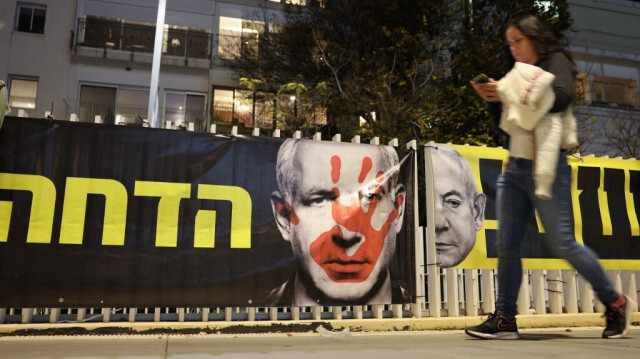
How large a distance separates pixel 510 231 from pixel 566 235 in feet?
1.02

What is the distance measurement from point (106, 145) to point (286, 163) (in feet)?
5.39

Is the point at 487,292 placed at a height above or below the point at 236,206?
below

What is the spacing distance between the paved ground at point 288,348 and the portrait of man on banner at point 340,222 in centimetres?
79

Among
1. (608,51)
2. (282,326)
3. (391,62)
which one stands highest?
(608,51)

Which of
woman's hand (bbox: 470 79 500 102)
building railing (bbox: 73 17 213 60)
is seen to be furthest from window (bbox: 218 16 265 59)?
woman's hand (bbox: 470 79 500 102)

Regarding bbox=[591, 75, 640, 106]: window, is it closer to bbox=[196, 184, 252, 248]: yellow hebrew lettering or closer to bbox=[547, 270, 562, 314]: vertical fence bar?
bbox=[547, 270, 562, 314]: vertical fence bar

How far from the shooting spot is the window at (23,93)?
1723cm

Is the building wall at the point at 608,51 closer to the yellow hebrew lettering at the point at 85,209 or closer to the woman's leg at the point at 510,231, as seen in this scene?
the woman's leg at the point at 510,231

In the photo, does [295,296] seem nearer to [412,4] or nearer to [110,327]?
[110,327]

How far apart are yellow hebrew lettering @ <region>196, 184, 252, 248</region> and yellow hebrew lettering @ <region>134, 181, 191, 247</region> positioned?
0.62 ft

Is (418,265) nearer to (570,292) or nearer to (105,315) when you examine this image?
(570,292)

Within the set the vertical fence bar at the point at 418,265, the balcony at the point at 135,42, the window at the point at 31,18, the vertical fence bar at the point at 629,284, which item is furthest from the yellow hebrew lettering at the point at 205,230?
the window at the point at 31,18

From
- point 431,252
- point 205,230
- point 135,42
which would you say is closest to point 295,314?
point 205,230

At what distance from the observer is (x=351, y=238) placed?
14.3 feet
